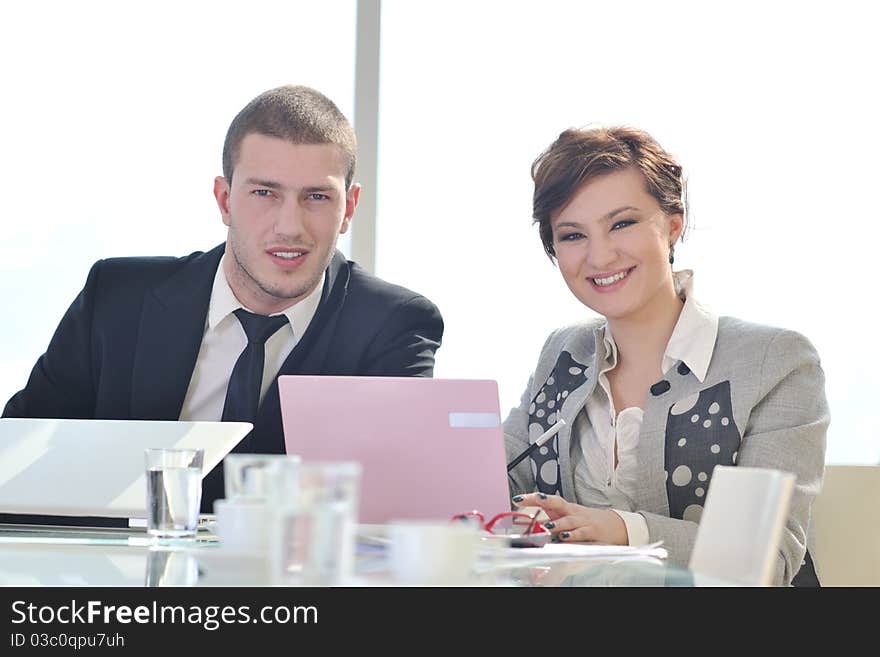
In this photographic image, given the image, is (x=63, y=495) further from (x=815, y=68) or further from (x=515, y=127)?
(x=815, y=68)

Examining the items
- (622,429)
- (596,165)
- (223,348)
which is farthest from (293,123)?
(622,429)

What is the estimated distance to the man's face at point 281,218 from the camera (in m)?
2.30

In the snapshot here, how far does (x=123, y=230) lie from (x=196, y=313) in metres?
1.11

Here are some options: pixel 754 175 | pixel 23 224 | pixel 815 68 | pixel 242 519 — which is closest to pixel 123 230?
pixel 23 224

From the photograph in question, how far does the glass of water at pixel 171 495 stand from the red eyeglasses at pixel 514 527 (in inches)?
13.2

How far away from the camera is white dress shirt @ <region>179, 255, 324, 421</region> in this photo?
222cm

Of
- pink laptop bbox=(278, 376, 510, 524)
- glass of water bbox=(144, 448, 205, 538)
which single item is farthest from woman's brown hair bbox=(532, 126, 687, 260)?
glass of water bbox=(144, 448, 205, 538)

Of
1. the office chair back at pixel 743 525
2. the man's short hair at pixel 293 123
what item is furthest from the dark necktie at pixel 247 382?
the office chair back at pixel 743 525

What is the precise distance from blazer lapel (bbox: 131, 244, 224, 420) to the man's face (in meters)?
0.11

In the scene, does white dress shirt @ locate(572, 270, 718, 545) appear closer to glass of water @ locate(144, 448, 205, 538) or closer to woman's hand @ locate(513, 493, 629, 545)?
woman's hand @ locate(513, 493, 629, 545)

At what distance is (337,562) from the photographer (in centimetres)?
75

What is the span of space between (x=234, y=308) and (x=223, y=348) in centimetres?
9

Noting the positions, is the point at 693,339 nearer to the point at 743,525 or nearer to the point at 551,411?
the point at 551,411

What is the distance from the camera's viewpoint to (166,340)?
7.34 ft
